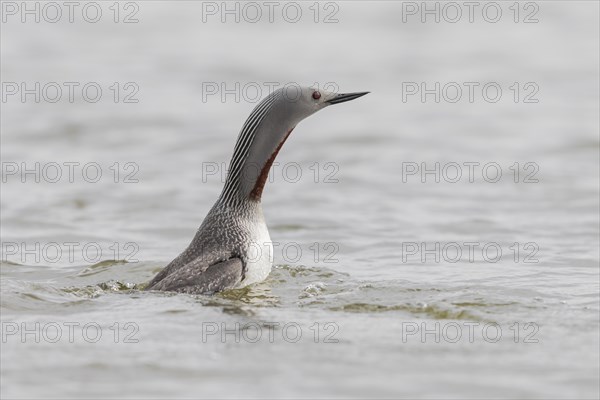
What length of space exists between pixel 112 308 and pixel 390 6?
20454mm

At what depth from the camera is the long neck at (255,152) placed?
10094 mm

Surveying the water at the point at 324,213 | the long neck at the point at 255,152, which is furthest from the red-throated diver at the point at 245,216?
the water at the point at 324,213

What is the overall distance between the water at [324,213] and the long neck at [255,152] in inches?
34.6

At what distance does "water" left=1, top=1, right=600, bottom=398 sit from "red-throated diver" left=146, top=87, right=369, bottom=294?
0.78 feet

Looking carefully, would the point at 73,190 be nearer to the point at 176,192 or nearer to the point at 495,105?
the point at 176,192

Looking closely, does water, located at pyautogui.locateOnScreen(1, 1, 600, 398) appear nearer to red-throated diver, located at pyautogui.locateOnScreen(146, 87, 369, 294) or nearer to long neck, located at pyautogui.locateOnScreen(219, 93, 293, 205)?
red-throated diver, located at pyautogui.locateOnScreen(146, 87, 369, 294)

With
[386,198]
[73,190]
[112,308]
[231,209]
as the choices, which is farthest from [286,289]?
[73,190]

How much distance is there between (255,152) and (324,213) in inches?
183

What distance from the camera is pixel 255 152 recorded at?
1017cm

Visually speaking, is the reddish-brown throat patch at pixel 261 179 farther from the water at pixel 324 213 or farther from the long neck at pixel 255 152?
the water at pixel 324 213

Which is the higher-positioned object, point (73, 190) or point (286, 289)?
point (73, 190)

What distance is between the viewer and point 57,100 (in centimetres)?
2192

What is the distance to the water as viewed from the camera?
26.7 ft

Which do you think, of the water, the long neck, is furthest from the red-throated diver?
the water
